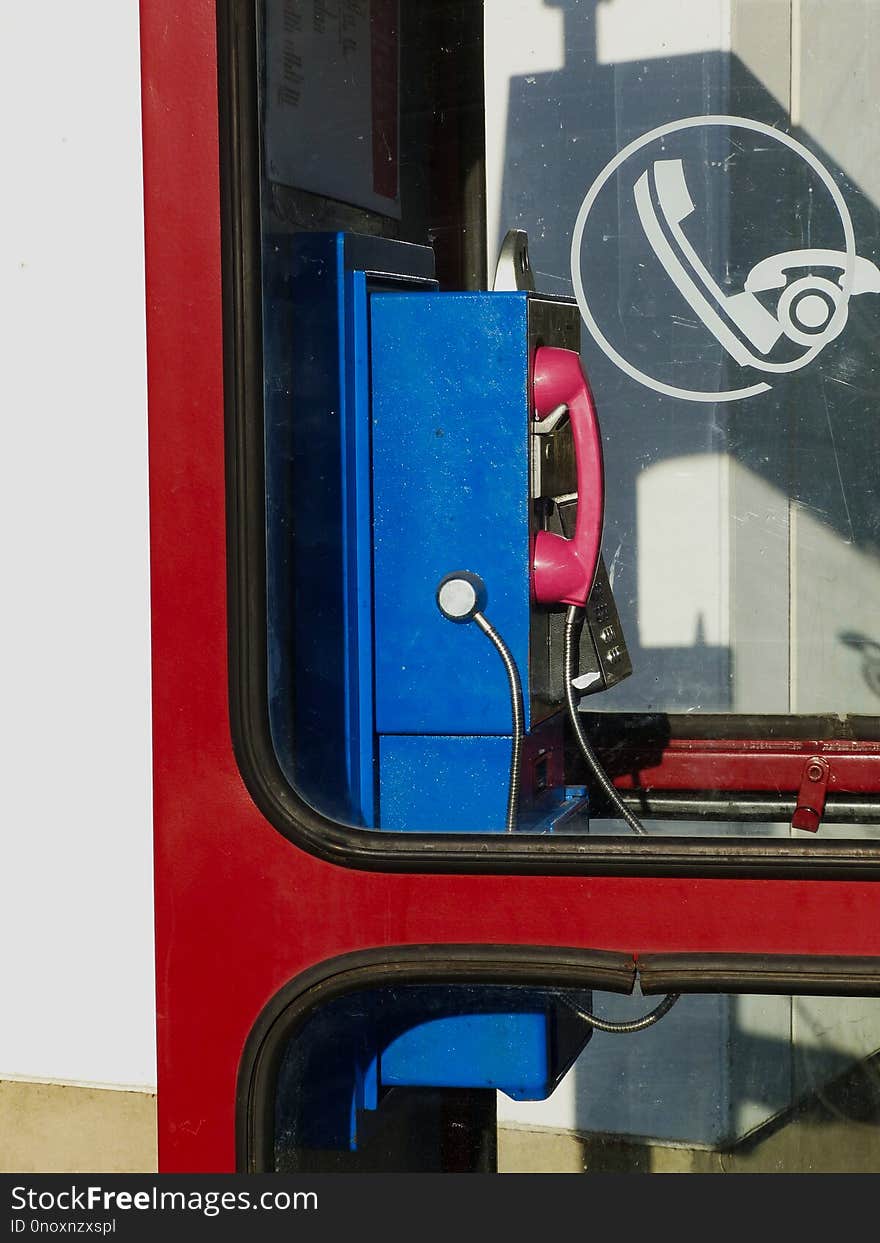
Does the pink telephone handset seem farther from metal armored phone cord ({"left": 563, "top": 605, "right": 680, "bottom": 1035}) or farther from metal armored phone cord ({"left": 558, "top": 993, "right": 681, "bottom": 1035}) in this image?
metal armored phone cord ({"left": 558, "top": 993, "right": 681, "bottom": 1035})

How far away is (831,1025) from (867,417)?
0.65 m

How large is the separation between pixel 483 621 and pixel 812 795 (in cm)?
47

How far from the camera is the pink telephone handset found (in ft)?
4.63

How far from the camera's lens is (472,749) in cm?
145

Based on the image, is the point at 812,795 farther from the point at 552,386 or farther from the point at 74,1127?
the point at 74,1127

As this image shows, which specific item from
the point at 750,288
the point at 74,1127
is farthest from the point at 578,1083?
the point at 74,1127

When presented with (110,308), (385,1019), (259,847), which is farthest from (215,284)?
(110,308)

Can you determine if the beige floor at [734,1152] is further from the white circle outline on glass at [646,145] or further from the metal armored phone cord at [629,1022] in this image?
the white circle outline on glass at [646,145]

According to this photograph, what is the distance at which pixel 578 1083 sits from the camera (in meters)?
1.58

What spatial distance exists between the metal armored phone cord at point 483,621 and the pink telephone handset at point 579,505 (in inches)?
2.7

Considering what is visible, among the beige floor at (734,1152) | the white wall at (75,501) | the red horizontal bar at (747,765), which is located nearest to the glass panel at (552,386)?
the red horizontal bar at (747,765)

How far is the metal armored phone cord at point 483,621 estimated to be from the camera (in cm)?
141

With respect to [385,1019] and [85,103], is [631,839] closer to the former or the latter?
[385,1019]

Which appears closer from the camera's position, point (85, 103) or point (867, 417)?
point (867, 417)
